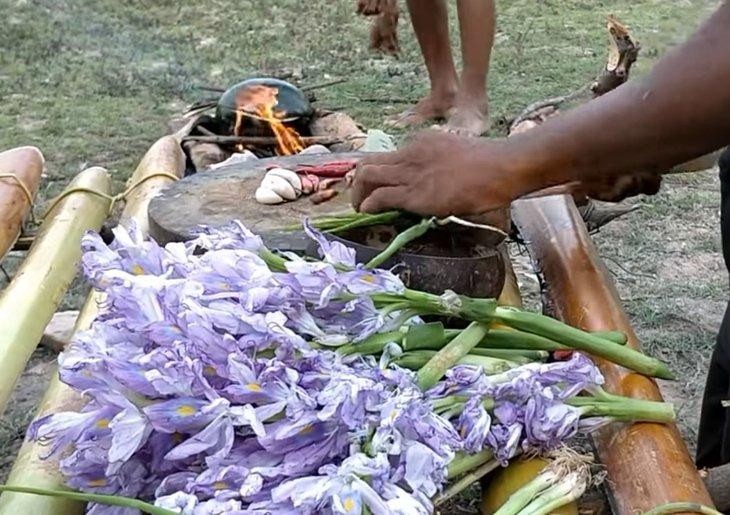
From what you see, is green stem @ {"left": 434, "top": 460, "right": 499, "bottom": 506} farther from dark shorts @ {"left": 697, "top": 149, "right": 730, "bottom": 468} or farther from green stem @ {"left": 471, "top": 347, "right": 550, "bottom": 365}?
dark shorts @ {"left": 697, "top": 149, "right": 730, "bottom": 468}

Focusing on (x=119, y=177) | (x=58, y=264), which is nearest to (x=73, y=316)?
(x=58, y=264)

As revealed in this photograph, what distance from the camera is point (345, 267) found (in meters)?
1.47

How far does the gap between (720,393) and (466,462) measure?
113 cm

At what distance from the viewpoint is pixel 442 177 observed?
5.31ft

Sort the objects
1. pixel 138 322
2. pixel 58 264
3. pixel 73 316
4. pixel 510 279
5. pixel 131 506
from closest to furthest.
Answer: pixel 131 506
pixel 138 322
pixel 510 279
pixel 58 264
pixel 73 316

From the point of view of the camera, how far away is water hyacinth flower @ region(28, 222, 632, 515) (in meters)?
1.19

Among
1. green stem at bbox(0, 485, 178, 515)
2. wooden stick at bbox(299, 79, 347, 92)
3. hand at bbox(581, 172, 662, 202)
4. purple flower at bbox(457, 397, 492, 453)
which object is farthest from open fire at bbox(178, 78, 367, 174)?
green stem at bbox(0, 485, 178, 515)

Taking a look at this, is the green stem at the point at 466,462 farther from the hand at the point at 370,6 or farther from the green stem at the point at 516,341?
the hand at the point at 370,6

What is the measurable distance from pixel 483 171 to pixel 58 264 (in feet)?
4.07

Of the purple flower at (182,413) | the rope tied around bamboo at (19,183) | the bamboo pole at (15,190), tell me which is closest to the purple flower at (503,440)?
the purple flower at (182,413)

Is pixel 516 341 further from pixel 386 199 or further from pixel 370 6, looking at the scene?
pixel 370 6

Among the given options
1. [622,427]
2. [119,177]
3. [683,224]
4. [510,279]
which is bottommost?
[683,224]

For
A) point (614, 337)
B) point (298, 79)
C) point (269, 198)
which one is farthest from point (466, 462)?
point (298, 79)

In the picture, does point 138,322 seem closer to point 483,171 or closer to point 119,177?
point 483,171
